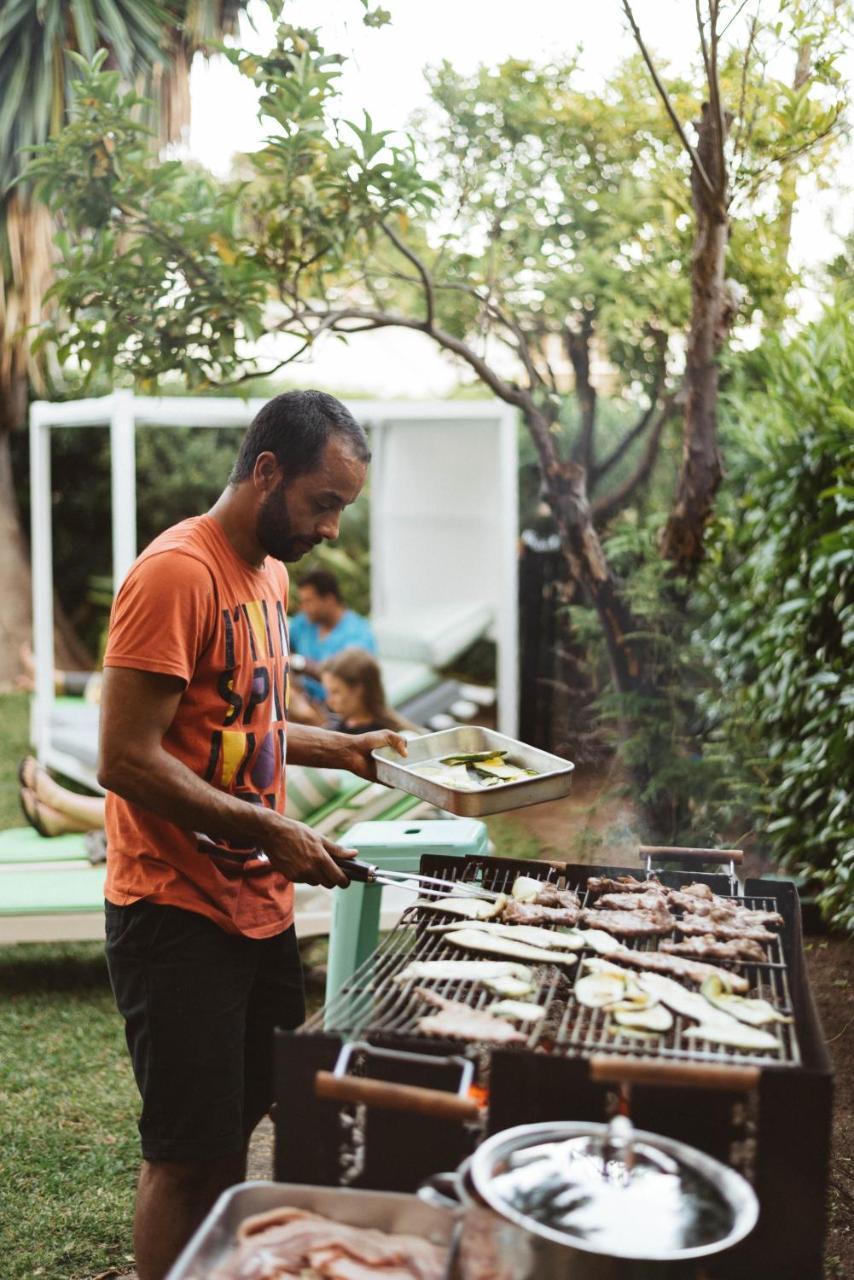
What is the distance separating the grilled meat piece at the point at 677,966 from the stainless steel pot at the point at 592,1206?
522 mm

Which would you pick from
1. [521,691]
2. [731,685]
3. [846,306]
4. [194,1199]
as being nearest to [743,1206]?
[194,1199]

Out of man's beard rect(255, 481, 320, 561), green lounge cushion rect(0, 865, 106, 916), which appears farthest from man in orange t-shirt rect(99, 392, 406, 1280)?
green lounge cushion rect(0, 865, 106, 916)

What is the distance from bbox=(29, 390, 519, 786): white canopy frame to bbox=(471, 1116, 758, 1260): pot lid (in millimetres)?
4930

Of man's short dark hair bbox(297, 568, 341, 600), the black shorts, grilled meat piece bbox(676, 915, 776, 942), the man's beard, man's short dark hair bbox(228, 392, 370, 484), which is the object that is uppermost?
man's short dark hair bbox(228, 392, 370, 484)

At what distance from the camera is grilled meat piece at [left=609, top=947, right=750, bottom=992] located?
2178 millimetres

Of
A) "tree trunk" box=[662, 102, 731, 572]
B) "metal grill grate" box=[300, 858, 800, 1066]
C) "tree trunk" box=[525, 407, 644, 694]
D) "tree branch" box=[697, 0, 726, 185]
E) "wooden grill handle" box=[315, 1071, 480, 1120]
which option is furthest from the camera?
"tree trunk" box=[525, 407, 644, 694]

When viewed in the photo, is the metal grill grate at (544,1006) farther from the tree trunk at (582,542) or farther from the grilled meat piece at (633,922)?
the tree trunk at (582,542)

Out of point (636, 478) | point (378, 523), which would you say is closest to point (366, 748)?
point (636, 478)

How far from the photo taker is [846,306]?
429 cm

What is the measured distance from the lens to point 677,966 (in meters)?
2.25

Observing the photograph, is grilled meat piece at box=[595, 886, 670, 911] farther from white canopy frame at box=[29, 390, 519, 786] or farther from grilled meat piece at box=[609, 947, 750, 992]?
white canopy frame at box=[29, 390, 519, 786]

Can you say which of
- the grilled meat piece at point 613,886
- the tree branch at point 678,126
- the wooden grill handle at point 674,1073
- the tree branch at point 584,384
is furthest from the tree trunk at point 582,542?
the wooden grill handle at point 674,1073

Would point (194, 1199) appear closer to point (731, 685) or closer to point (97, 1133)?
point (97, 1133)

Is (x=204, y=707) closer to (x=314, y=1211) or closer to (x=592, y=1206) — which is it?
(x=314, y=1211)
